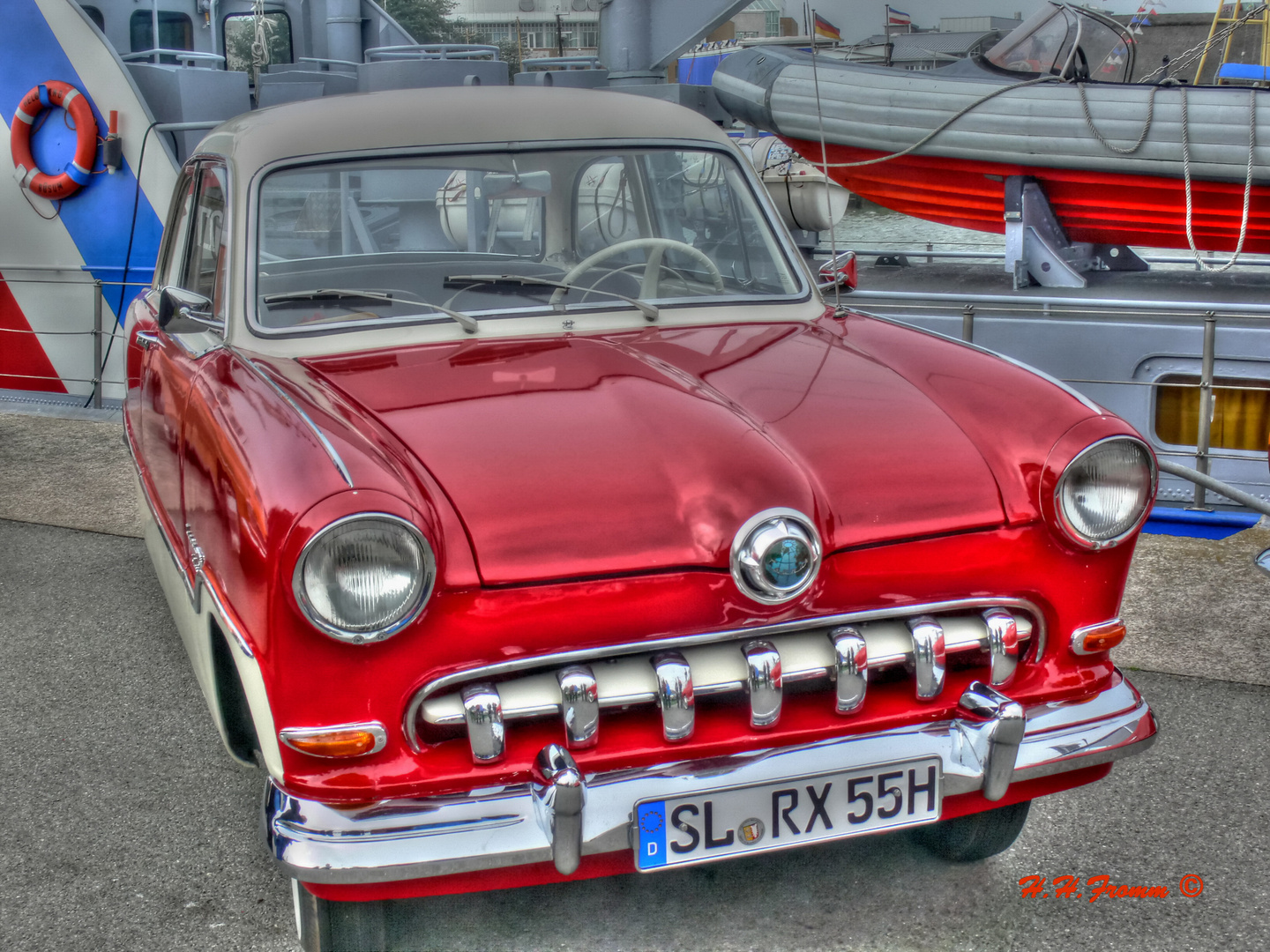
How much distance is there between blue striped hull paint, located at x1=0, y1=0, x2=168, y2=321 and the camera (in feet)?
28.4

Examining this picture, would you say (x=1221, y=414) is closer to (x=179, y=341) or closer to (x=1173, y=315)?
(x=1173, y=315)

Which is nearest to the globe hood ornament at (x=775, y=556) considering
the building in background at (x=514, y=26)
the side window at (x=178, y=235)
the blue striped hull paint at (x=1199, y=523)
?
the side window at (x=178, y=235)

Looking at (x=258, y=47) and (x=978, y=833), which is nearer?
(x=978, y=833)

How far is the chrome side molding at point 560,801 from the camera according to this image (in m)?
1.95

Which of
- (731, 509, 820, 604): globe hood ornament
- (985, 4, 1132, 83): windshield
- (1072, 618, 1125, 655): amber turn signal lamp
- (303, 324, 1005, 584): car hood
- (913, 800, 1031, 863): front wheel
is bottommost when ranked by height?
(913, 800, 1031, 863): front wheel

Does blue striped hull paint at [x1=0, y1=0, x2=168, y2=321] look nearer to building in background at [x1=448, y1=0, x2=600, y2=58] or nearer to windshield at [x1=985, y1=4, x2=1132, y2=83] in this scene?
windshield at [x1=985, y1=4, x2=1132, y2=83]

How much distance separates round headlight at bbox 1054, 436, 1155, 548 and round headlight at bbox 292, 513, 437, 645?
46.7 inches

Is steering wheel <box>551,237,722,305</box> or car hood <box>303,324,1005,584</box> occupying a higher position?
steering wheel <box>551,237,722,305</box>

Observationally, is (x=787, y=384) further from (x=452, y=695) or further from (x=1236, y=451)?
(x=1236, y=451)

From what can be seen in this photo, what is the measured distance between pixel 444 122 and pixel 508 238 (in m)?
0.34

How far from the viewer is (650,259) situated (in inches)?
128

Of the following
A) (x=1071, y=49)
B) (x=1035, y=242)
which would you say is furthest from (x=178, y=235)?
(x=1071, y=49)

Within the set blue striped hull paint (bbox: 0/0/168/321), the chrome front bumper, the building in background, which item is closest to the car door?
the chrome front bumper

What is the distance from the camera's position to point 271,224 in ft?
9.85
